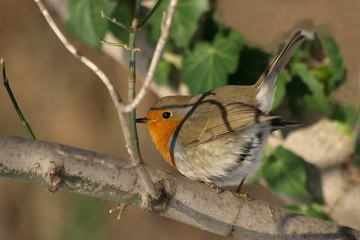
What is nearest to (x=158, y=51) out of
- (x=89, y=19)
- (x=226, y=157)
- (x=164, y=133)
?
(x=226, y=157)

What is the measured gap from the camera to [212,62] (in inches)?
137

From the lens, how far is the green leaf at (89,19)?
3.53m

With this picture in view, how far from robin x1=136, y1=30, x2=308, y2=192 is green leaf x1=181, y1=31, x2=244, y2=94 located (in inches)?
20.3

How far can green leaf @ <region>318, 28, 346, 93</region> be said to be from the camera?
359 cm

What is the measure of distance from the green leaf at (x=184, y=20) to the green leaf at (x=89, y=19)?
27 centimetres

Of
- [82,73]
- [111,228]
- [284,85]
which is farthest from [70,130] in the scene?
[284,85]

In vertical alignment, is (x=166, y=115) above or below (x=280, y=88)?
below

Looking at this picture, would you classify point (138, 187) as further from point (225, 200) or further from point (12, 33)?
point (12, 33)

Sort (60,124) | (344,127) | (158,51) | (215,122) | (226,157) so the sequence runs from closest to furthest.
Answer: (158,51)
(226,157)
(215,122)
(344,127)
(60,124)

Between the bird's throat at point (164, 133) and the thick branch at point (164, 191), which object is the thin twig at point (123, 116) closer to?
the thick branch at point (164, 191)

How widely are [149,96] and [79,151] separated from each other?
14.9 feet

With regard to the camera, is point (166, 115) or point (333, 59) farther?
point (333, 59)

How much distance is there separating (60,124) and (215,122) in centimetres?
391

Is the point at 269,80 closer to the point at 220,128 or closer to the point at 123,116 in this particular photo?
the point at 220,128
